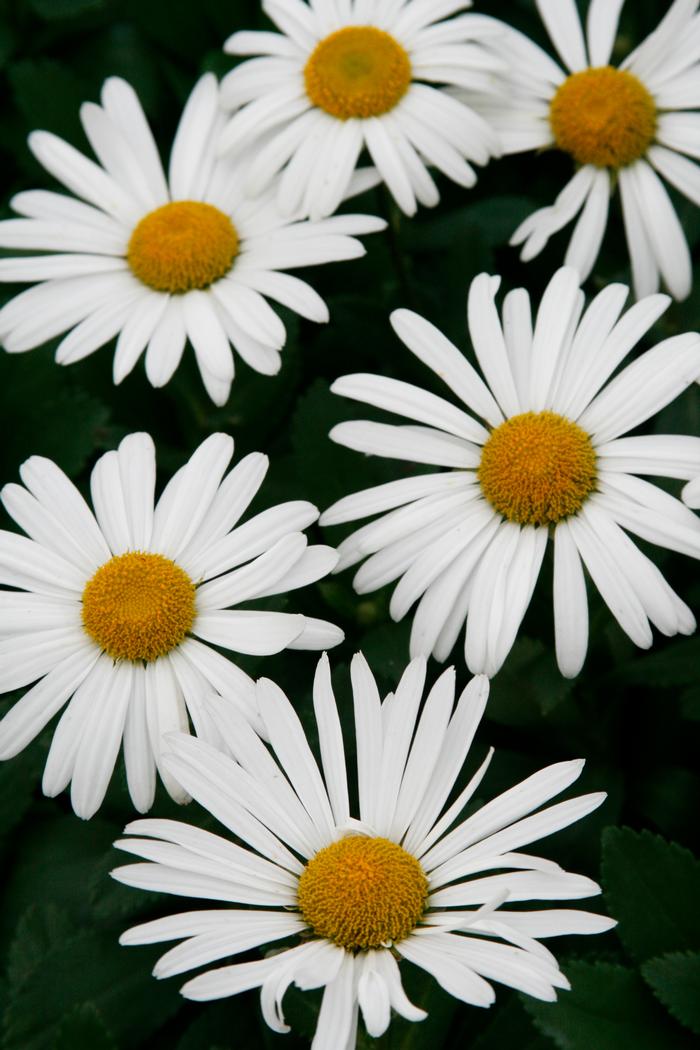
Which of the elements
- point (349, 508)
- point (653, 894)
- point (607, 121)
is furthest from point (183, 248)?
point (653, 894)

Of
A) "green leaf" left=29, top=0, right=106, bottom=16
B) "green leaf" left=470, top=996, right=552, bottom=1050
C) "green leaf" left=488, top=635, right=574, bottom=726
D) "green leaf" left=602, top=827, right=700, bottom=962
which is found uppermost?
"green leaf" left=29, top=0, right=106, bottom=16

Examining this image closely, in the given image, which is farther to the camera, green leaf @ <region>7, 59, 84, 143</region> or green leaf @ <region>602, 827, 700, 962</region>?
green leaf @ <region>7, 59, 84, 143</region>

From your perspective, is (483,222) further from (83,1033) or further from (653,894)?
(83,1033)

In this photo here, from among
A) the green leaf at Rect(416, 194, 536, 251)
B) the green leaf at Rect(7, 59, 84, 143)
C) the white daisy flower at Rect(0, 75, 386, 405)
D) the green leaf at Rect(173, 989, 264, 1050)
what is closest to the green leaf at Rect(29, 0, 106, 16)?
the green leaf at Rect(7, 59, 84, 143)

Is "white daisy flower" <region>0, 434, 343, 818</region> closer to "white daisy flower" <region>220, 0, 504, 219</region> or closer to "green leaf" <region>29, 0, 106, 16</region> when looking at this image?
"white daisy flower" <region>220, 0, 504, 219</region>

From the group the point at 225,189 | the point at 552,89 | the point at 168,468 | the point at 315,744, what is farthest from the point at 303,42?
the point at 315,744

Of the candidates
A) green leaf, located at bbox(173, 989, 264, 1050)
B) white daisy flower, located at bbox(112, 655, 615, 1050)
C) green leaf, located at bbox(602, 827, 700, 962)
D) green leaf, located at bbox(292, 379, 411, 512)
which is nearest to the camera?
white daisy flower, located at bbox(112, 655, 615, 1050)
